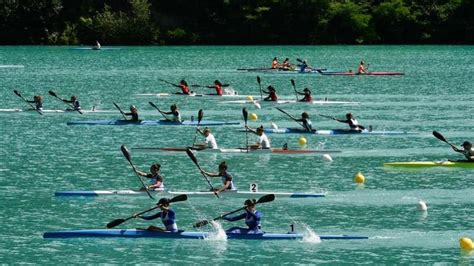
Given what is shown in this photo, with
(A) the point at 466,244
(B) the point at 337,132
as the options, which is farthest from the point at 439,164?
(A) the point at 466,244

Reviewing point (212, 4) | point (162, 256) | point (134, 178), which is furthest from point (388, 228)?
point (212, 4)

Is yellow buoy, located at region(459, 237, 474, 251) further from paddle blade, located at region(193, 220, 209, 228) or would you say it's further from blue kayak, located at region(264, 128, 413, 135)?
blue kayak, located at region(264, 128, 413, 135)

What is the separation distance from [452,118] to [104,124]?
1417cm

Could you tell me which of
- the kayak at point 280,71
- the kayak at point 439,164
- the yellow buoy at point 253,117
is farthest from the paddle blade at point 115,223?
the kayak at point 280,71

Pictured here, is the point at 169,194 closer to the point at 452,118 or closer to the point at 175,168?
the point at 175,168

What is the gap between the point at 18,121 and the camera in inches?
2042

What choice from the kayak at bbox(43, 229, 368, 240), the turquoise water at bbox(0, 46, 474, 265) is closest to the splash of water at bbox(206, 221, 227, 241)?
the kayak at bbox(43, 229, 368, 240)

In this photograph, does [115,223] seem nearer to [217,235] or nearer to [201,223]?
[201,223]

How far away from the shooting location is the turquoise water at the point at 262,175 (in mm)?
26844

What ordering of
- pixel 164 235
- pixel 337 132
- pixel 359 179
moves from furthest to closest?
pixel 337 132, pixel 359 179, pixel 164 235

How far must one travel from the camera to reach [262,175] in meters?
37.1

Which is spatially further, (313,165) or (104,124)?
(104,124)

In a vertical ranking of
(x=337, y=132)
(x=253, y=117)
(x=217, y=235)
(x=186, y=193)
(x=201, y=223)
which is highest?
(x=201, y=223)

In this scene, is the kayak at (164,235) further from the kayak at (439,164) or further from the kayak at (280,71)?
the kayak at (280,71)
